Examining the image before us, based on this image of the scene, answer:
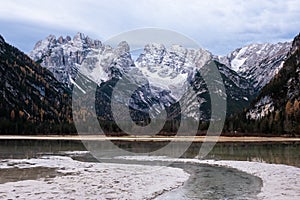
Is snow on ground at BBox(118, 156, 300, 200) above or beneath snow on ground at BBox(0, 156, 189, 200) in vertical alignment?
above

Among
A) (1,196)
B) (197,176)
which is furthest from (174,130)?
(1,196)

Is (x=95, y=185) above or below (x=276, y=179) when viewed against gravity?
below

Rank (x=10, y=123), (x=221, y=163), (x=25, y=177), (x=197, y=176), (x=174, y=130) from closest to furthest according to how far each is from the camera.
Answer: (x=25, y=177) → (x=197, y=176) → (x=221, y=163) → (x=10, y=123) → (x=174, y=130)

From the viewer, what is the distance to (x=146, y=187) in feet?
99.2

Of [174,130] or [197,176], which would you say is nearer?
[197,176]

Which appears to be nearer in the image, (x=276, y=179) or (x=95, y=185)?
(x=95, y=185)

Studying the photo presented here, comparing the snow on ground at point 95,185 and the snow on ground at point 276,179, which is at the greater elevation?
the snow on ground at point 276,179

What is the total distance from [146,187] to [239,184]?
8215 millimetres

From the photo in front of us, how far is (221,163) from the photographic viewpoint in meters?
50.8

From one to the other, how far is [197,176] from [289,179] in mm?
8798

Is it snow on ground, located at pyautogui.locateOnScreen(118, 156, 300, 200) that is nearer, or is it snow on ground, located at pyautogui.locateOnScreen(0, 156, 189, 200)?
snow on ground, located at pyautogui.locateOnScreen(0, 156, 189, 200)

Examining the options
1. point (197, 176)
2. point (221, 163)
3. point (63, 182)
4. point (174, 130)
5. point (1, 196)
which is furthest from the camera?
point (174, 130)

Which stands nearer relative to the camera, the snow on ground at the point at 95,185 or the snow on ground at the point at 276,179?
the snow on ground at the point at 95,185

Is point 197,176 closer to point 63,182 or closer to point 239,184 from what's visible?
point 239,184
